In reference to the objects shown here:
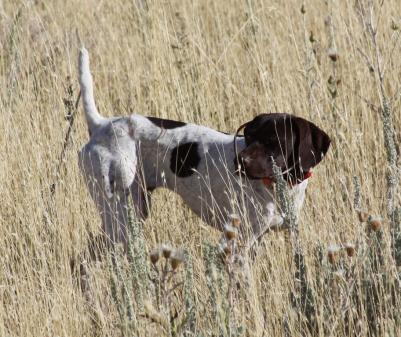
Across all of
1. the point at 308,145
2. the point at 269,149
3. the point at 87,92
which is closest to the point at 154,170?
the point at 87,92

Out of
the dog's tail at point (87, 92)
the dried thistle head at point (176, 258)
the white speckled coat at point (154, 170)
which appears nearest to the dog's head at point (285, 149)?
the white speckled coat at point (154, 170)

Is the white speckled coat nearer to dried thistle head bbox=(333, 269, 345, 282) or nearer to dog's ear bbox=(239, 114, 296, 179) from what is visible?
dog's ear bbox=(239, 114, 296, 179)

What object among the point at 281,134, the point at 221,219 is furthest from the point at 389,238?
the point at 221,219

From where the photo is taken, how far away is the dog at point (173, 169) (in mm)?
3754

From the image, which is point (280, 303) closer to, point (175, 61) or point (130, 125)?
point (130, 125)

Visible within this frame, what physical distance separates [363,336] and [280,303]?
14.0 inches

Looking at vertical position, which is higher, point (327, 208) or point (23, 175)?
point (23, 175)

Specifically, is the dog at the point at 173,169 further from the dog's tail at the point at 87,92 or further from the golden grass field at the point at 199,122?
the golden grass field at the point at 199,122

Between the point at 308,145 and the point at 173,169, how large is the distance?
1.98 feet

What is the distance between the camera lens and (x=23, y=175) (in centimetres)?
436

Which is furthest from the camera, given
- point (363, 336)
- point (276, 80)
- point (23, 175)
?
point (276, 80)

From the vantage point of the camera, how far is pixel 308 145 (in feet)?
11.9

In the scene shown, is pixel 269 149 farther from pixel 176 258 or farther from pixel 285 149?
pixel 176 258

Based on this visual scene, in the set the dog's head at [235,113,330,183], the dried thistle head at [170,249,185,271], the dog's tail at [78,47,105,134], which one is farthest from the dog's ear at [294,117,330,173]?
the dried thistle head at [170,249,185,271]
